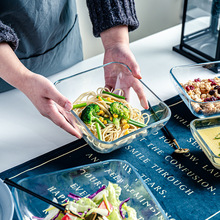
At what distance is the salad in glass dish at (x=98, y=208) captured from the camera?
0.95 metres

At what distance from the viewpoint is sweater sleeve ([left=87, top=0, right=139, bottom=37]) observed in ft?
5.02

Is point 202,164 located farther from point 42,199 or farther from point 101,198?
point 42,199

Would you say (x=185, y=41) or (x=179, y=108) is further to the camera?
(x=185, y=41)

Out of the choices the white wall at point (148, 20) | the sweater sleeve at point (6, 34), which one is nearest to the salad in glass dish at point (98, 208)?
the sweater sleeve at point (6, 34)

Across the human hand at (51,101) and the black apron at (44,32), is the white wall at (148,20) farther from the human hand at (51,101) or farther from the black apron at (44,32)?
the human hand at (51,101)

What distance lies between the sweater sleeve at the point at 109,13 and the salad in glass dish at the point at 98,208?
774 millimetres

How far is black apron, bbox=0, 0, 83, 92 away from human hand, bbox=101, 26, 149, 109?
22 centimetres

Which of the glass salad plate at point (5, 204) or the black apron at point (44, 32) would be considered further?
the black apron at point (44, 32)

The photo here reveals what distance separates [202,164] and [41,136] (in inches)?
24.2

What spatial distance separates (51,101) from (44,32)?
17.7 inches

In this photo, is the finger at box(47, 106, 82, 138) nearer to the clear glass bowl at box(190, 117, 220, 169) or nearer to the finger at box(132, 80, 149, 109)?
the finger at box(132, 80, 149, 109)

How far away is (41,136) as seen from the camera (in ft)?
4.49

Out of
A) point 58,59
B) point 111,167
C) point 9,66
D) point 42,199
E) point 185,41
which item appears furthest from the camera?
point 185,41

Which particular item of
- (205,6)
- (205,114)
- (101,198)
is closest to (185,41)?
(205,6)
